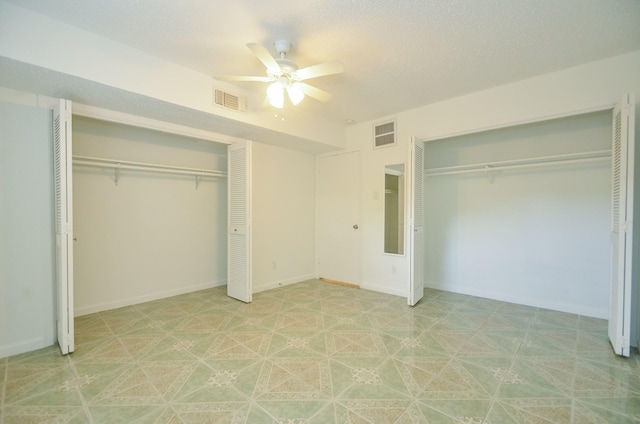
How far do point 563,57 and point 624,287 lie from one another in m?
2.26

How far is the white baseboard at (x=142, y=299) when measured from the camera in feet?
11.4

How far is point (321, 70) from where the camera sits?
7.96ft

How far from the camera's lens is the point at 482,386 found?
213 centimetres

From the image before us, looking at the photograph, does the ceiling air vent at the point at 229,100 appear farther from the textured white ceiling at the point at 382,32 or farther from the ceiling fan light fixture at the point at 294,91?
the ceiling fan light fixture at the point at 294,91

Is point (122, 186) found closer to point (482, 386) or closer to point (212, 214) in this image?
point (212, 214)

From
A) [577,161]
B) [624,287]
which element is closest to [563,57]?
[577,161]

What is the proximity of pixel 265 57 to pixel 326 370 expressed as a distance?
8.60ft

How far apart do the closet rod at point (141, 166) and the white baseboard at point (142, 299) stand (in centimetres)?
177

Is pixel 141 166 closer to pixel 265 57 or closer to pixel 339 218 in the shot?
pixel 265 57

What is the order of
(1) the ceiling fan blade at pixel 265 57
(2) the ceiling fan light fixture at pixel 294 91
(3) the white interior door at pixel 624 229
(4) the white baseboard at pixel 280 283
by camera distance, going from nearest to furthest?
1. (1) the ceiling fan blade at pixel 265 57
2. (3) the white interior door at pixel 624 229
3. (2) the ceiling fan light fixture at pixel 294 91
4. (4) the white baseboard at pixel 280 283

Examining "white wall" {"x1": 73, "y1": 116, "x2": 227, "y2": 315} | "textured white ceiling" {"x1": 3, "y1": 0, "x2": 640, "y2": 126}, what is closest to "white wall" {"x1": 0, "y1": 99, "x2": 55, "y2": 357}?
"white wall" {"x1": 73, "y1": 116, "x2": 227, "y2": 315}

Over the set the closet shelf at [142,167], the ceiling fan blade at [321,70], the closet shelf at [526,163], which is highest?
the ceiling fan blade at [321,70]

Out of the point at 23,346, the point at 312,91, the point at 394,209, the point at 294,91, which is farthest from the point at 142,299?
the point at 394,209

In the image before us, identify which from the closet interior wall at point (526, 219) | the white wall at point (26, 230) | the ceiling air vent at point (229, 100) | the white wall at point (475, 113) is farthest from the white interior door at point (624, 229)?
the white wall at point (26, 230)
